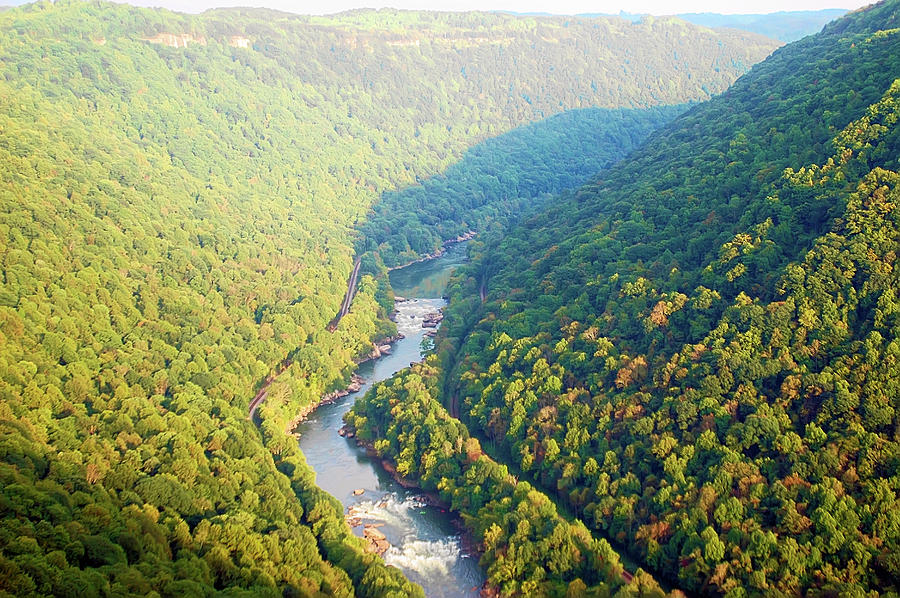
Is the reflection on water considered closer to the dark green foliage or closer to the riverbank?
the riverbank

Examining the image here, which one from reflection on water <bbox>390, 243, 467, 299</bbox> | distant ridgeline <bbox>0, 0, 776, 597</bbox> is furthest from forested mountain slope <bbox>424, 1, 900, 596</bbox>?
reflection on water <bbox>390, 243, 467, 299</bbox>

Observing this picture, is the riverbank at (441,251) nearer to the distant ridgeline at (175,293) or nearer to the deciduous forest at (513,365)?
the deciduous forest at (513,365)

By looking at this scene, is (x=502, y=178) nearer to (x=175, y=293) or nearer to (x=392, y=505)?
(x=175, y=293)

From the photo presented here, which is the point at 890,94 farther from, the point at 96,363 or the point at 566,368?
the point at 96,363

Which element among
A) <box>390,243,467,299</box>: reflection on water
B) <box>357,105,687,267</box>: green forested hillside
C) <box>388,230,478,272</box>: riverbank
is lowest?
<box>390,243,467,299</box>: reflection on water

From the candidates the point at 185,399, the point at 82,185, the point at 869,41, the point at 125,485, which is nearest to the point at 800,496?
the point at 125,485

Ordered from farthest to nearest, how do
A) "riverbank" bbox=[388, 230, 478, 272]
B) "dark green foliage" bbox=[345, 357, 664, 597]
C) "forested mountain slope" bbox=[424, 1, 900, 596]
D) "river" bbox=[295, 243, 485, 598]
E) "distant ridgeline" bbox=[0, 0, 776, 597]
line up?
"riverbank" bbox=[388, 230, 478, 272]
"river" bbox=[295, 243, 485, 598]
"dark green foliage" bbox=[345, 357, 664, 597]
"forested mountain slope" bbox=[424, 1, 900, 596]
"distant ridgeline" bbox=[0, 0, 776, 597]

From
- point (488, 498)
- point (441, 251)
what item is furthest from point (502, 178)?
point (488, 498)
